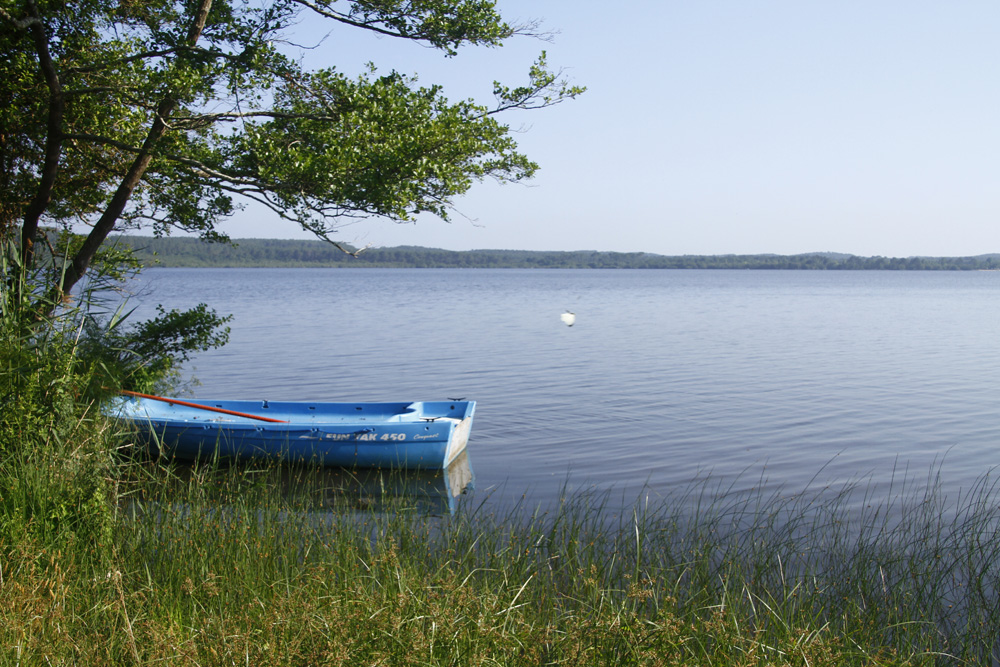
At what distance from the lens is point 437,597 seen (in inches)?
154

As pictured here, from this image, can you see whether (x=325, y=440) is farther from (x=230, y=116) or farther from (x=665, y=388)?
(x=665, y=388)

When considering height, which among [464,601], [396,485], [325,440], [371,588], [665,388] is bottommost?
[396,485]

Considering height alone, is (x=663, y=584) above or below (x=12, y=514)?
below

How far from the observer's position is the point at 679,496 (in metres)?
8.93

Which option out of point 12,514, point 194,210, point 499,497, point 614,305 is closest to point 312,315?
point 614,305

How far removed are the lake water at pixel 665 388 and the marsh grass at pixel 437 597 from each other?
3.28 m

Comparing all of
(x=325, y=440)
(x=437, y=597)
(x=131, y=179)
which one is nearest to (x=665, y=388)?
(x=325, y=440)

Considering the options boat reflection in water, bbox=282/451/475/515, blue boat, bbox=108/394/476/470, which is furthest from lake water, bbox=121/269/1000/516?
blue boat, bbox=108/394/476/470

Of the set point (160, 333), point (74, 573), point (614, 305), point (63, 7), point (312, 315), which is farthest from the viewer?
point (614, 305)

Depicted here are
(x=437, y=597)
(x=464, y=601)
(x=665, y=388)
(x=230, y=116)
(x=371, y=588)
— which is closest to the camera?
(x=464, y=601)

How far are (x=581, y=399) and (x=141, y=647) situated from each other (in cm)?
1216

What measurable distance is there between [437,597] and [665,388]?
13.1 metres

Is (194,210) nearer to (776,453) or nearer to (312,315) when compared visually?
(776,453)

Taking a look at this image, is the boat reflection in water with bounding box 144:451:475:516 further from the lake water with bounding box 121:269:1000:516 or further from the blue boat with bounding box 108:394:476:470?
the lake water with bounding box 121:269:1000:516
